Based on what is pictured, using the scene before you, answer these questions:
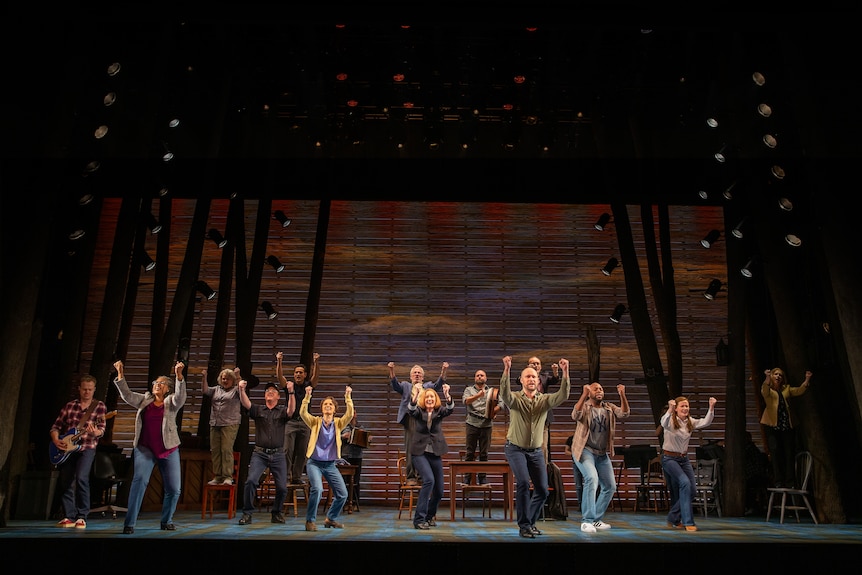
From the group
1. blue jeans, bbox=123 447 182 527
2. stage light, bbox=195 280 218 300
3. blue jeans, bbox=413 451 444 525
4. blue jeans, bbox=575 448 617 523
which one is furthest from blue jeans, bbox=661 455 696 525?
stage light, bbox=195 280 218 300

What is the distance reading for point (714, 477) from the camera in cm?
1088

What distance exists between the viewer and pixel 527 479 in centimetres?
686

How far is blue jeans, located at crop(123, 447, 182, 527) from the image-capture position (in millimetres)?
6992

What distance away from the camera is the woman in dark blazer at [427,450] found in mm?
7723

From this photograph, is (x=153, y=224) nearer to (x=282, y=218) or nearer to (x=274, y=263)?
(x=274, y=263)

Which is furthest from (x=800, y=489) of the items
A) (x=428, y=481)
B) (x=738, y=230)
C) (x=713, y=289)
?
(x=713, y=289)

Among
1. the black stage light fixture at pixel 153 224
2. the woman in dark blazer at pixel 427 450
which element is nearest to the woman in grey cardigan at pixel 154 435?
the woman in dark blazer at pixel 427 450

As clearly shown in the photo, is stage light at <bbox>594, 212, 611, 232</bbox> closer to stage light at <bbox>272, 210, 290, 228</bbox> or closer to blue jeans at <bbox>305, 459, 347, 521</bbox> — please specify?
stage light at <bbox>272, 210, 290, 228</bbox>

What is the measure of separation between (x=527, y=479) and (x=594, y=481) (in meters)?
1.11

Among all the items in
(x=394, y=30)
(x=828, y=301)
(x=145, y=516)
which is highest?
(x=394, y=30)

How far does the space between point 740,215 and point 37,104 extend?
1003 cm

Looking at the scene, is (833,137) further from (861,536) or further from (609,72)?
(861,536)

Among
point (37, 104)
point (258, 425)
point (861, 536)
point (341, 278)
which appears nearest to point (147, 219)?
point (37, 104)

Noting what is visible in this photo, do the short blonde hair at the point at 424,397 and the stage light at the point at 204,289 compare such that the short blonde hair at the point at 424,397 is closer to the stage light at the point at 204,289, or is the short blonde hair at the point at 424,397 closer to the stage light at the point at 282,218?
the stage light at the point at 204,289
